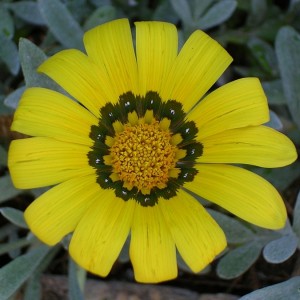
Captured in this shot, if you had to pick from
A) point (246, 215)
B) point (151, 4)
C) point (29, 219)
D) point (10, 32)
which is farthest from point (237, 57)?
point (29, 219)

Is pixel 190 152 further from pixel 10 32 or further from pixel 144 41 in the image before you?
pixel 10 32

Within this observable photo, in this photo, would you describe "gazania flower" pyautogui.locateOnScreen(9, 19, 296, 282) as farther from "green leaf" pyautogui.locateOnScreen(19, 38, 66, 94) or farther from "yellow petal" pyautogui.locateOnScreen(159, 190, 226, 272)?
"green leaf" pyautogui.locateOnScreen(19, 38, 66, 94)

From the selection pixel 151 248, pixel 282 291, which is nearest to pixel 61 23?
pixel 151 248

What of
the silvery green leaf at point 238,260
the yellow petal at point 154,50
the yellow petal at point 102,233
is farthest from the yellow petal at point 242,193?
the silvery green leaf at point 238,260

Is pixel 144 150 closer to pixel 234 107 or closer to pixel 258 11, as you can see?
pixel 234 107

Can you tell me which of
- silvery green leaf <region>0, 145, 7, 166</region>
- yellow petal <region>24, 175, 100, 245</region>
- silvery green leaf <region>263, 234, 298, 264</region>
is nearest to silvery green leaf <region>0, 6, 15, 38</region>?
silvery green leaf <region>0, 145, 7, 166</region>

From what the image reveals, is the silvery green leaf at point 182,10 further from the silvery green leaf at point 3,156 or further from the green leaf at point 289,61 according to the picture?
the silvery green leaf at point 3,156
